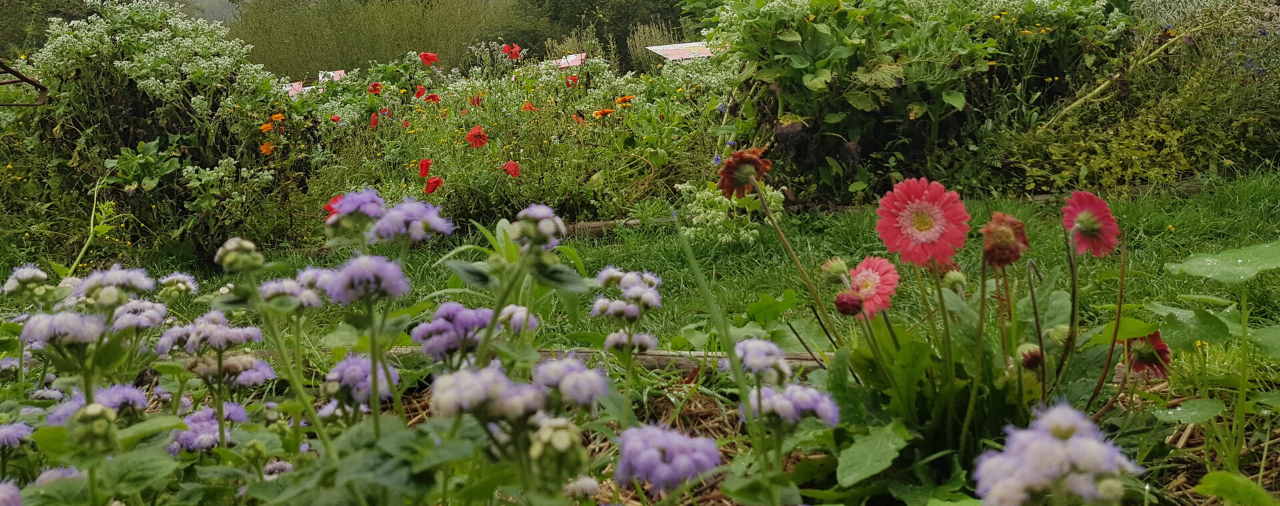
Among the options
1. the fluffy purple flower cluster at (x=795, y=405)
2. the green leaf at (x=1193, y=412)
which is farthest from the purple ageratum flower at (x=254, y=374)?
the green leaf at (x=1193, y=412)

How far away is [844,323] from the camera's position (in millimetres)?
Result: 2197

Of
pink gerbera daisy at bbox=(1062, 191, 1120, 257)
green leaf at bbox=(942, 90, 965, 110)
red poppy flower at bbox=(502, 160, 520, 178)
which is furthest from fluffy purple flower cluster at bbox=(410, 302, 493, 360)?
green leaf at bbox=(942, 90, 965, 110)

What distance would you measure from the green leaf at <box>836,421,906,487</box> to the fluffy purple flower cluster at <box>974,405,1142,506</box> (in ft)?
1.78

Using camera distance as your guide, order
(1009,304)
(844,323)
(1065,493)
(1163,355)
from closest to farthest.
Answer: (1065,493)
(1009,304)
(1163,355)
(844,323)

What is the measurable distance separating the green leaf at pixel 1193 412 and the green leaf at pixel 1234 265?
19 centimetres

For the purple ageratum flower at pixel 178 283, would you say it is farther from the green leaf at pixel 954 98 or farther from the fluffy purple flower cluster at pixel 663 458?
the green leaf at pixel 954 98

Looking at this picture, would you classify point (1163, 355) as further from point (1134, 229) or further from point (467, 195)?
point (467, 195)

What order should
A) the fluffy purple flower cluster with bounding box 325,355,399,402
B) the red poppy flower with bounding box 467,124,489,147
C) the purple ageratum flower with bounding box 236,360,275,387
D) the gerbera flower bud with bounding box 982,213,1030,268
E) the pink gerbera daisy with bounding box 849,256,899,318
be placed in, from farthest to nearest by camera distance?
the red poppy flower with bounding box 467,124,489,147 → the pink gerbera daisy with bounding box 849,256,899,318 → the purple ageratum flower with bounding box 236,360,275,387 → the gerbera flower bud with bounding box 982,213,1030,268 → the fluffy purple flower cluster with bounding box 325,355,399,402

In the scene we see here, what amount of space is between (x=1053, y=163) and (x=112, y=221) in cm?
420

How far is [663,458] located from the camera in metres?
0.73

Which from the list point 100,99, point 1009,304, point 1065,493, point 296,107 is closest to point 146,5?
point 100,99

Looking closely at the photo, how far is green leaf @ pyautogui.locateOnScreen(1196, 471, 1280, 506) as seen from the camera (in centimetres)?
95

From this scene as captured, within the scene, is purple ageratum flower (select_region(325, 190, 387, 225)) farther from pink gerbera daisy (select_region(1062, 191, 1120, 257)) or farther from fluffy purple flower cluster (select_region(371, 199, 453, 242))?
pink gerbera daisy (select_region(1062, 191, 1120, 257))

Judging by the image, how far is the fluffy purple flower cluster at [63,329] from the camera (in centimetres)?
88
